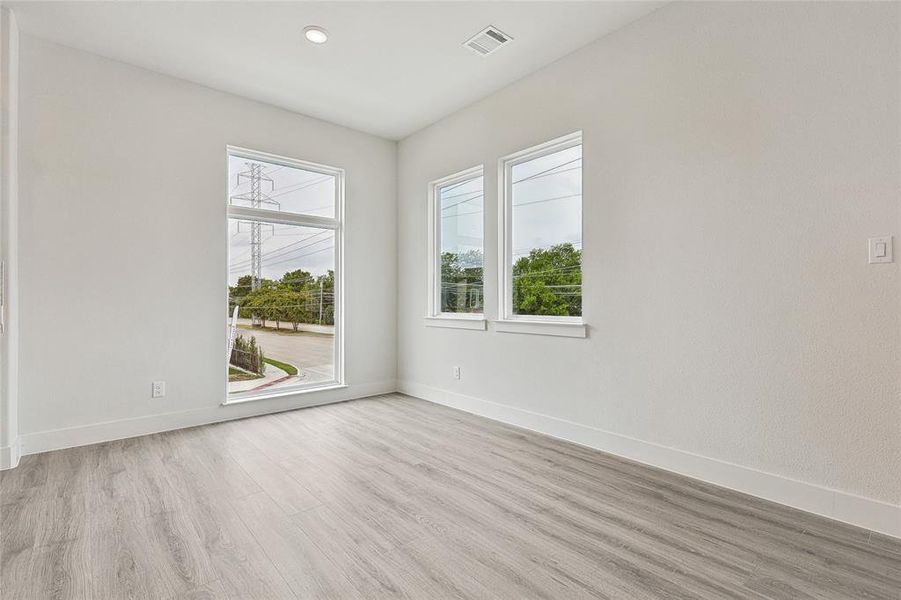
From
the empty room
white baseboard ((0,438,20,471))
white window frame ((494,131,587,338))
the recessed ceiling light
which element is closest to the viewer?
the empty room

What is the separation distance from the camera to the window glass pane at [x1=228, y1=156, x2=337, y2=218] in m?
3.84

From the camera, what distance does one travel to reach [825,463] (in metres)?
2.03

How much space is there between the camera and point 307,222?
424 centimetres

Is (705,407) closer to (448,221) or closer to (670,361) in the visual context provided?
(670,361)

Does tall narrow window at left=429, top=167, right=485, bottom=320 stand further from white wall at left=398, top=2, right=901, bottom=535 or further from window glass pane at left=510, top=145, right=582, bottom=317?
white wall at left=398, top=2, right=901, bottom=535

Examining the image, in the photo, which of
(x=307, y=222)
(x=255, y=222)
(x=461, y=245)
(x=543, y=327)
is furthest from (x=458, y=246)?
(x=255, y=222)

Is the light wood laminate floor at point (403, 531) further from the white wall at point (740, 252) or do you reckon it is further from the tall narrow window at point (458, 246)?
the tall narrow window at point (458, 246)

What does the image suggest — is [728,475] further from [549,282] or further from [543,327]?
[549,282]

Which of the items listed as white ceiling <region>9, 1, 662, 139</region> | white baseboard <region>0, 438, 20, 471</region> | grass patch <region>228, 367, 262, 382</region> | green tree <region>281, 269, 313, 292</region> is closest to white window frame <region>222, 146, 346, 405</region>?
grass patch <region>228, 367, 262, 382</region>

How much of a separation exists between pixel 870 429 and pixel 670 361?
90cm

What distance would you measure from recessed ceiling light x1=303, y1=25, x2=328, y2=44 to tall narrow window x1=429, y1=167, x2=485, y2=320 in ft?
5.26

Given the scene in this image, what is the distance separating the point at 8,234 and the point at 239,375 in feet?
6.03

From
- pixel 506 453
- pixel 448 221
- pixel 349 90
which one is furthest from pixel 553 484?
pixel 349 90

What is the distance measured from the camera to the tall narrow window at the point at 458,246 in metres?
4.00
